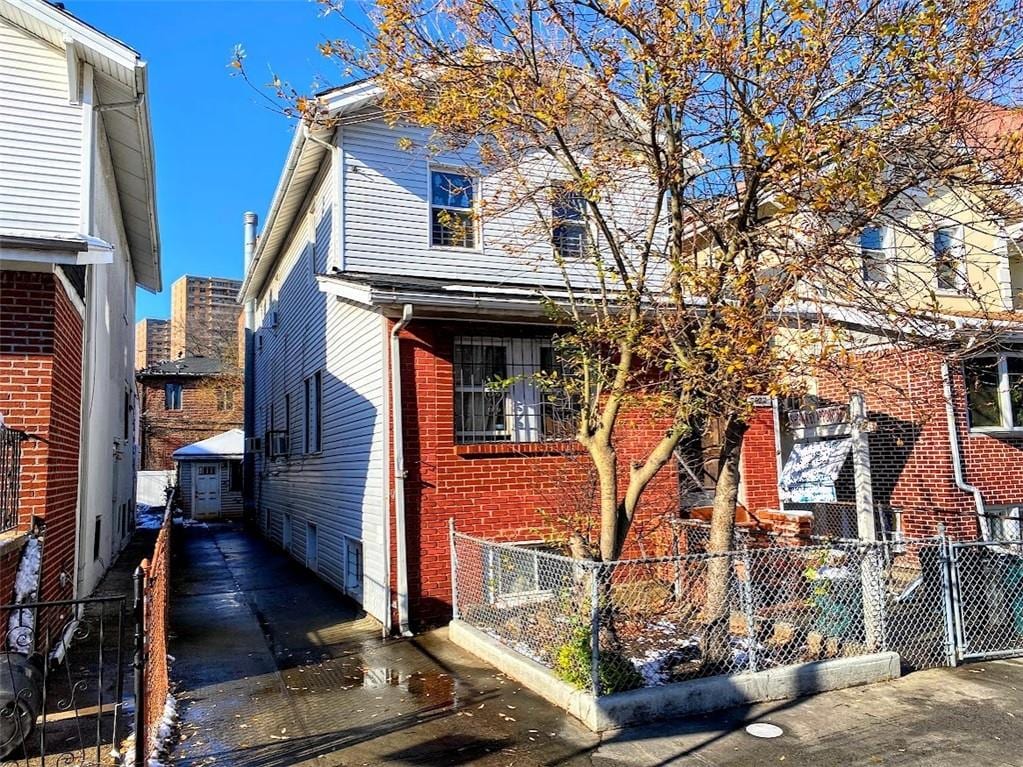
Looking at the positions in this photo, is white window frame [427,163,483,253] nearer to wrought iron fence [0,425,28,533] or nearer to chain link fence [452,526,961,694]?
chain link fence [452,526,961,694]

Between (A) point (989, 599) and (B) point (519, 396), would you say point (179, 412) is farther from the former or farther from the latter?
(A) point (989, 599)

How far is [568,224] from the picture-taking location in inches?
318

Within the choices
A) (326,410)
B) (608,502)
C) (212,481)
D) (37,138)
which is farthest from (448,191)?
(212,481)

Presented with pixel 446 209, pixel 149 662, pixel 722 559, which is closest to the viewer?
pixel 149 662

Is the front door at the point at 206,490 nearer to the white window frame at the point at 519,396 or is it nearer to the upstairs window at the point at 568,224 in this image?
the upstairs window at the point at 568,224

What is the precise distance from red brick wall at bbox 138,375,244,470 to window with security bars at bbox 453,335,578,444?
84.0 feet

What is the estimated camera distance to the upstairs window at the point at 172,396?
31469 mm

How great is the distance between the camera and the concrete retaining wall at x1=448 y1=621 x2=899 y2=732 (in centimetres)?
545

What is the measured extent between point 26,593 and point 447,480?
4284 mm

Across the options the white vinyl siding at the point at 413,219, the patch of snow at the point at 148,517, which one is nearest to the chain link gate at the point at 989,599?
the white vinyl siding at the point at 413,219

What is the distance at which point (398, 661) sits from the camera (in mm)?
7320

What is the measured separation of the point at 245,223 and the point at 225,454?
8177 mm

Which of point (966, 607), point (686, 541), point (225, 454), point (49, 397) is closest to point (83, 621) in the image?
point (49, 397)

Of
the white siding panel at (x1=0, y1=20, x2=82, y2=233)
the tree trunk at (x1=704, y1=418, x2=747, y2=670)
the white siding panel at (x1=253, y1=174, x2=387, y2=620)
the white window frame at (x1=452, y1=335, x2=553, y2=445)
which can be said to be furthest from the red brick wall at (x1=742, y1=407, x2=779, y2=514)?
the white siding panel at (x1=0, y1=20, x2=82, y2=233)
